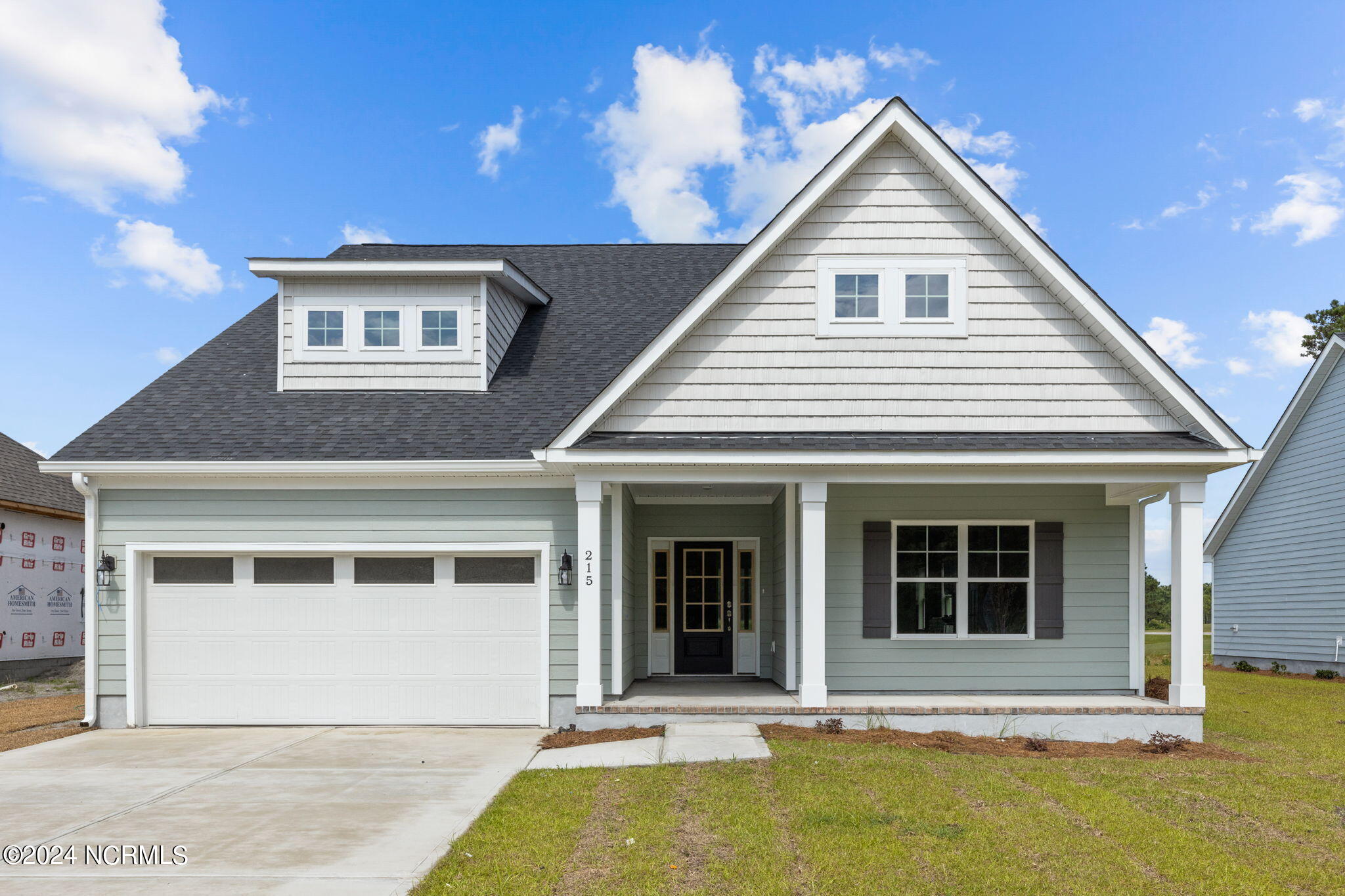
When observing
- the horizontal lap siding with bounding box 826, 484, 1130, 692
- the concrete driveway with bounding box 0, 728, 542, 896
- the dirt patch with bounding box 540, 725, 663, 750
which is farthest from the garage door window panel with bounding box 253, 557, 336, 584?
the horizontal lap siding with bounding box 826, 484, 1130, 692

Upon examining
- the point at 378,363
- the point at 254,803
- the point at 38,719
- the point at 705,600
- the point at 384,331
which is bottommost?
the point at 38,719

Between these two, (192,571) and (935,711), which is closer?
(935,711)

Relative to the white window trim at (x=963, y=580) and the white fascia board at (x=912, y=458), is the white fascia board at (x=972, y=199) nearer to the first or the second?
the white fascia board at (x=912, y=458)

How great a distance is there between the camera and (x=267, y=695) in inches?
448

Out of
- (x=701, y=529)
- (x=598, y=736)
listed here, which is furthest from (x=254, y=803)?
(x=701, y=529)

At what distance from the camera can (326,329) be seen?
12898mm

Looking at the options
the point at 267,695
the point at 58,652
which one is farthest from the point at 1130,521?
the point at 58,652

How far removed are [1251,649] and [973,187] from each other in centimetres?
1655

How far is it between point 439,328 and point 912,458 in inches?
252

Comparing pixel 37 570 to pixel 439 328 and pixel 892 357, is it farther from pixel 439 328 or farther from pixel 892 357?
pixel 892 357

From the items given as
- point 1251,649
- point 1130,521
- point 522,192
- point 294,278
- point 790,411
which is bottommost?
point 1251,649

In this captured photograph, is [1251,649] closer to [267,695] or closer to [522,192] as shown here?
[522,192]

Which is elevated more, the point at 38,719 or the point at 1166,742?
the point at 1166,742

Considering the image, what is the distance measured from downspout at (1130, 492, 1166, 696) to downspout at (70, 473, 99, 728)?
1198 centimetres
